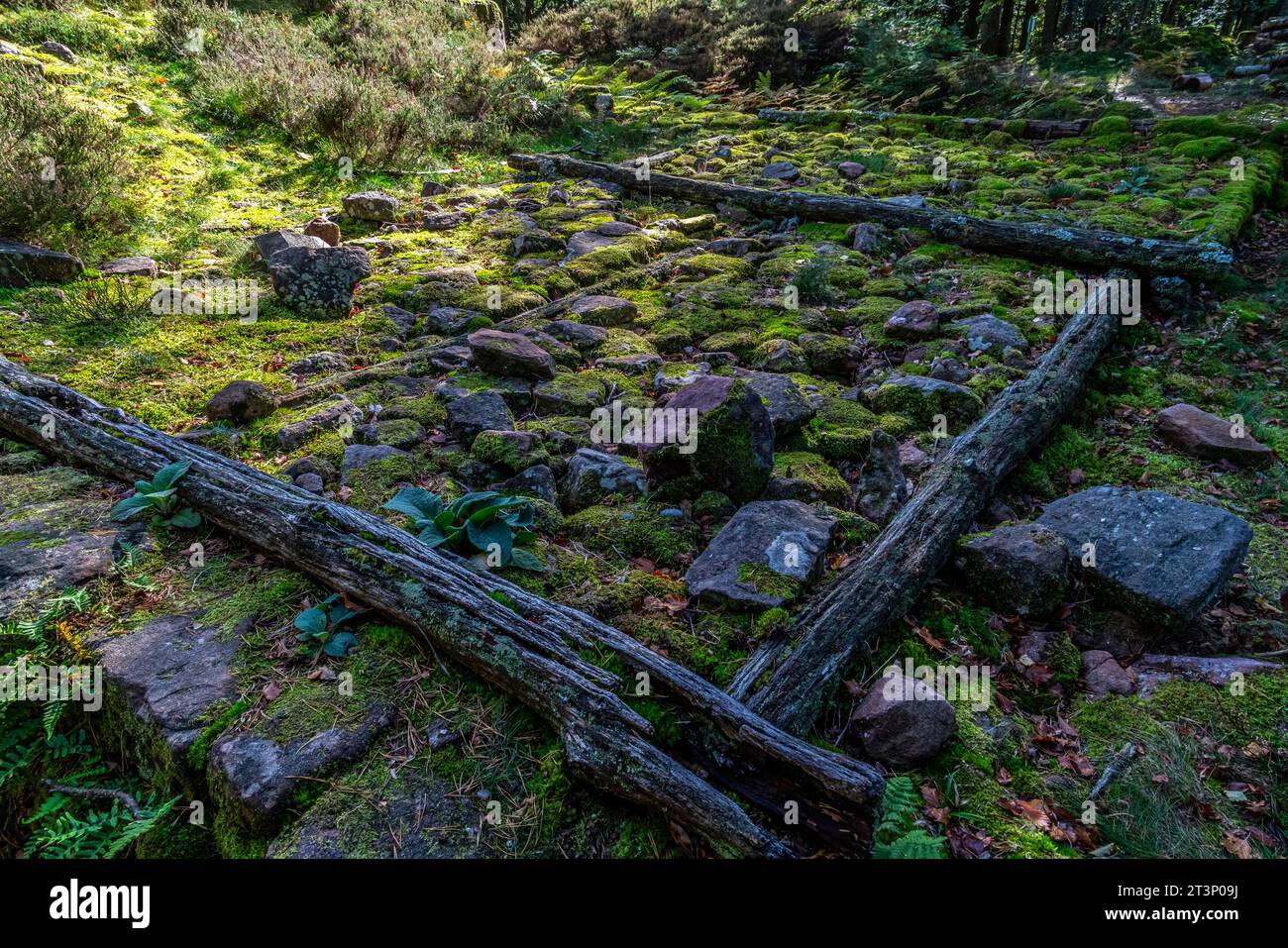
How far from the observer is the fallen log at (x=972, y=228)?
20.0 ft

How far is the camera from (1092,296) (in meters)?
5.78

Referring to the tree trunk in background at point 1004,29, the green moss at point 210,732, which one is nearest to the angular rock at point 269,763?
the green moss at point 210,732

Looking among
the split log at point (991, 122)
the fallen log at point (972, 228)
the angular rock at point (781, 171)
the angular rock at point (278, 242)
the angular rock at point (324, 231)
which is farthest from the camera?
the split log at point (991, 122)

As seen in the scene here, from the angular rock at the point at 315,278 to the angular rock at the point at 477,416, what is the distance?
2.40 metres

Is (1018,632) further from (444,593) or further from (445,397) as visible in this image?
(445,397)

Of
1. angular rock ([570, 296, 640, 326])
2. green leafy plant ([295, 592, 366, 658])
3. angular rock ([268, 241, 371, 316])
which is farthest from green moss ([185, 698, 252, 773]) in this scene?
angular rock ([268, 241, 371, 316])

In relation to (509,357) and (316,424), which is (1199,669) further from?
(316,424)

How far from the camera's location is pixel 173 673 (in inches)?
100

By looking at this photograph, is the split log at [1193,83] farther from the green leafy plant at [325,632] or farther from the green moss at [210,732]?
the green moss at [210,732]

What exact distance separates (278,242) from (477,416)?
3954 mm

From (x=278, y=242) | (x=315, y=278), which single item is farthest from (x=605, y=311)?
(x=278, y=242)

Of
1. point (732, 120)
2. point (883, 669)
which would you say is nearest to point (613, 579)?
point (883, 669)

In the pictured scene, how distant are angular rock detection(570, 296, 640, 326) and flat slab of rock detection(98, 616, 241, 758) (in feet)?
13.7

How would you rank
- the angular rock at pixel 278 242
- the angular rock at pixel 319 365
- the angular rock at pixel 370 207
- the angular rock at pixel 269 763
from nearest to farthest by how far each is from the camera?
the angular rock at pixel 269 763 → the angular rock at pixel 319 365 → the angular rock at pixel 278 242 → the angular rock at pixel 370 207
